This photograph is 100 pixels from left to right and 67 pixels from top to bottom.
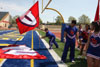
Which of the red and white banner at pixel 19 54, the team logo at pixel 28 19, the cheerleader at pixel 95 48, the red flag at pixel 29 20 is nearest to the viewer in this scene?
the cheerleader at pixel 95 48

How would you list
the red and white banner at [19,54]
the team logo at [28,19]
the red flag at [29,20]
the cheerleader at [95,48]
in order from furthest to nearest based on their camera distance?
the team logo at [28,19], the red flag at [29,20], the red and white banner at [19,54], the cheerleader at [95,48]

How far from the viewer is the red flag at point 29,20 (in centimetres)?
782

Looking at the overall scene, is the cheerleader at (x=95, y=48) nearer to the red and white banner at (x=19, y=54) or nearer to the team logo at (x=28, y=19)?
the red and white banner at (x=19, y=54)

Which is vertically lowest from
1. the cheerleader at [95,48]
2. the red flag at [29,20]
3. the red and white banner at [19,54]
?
the red and white banner at [19,54]

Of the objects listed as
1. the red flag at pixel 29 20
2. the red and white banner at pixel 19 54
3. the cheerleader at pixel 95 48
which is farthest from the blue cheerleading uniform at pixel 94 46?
the red flag at pixel 29 20

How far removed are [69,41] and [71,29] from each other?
57 centimetres

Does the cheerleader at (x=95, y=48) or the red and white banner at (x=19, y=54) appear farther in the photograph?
the red and white banner at (x=19, y=54)

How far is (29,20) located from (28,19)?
0.29 ft

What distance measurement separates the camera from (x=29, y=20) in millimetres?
8125

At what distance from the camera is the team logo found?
26.1 ft

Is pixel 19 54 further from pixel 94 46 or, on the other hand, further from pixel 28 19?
pixel 94 46

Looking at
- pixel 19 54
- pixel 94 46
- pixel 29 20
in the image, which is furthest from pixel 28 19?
pixel 94 46

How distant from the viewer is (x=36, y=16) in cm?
845

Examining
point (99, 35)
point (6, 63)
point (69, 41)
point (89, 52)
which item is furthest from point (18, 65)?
point (99, 35)
